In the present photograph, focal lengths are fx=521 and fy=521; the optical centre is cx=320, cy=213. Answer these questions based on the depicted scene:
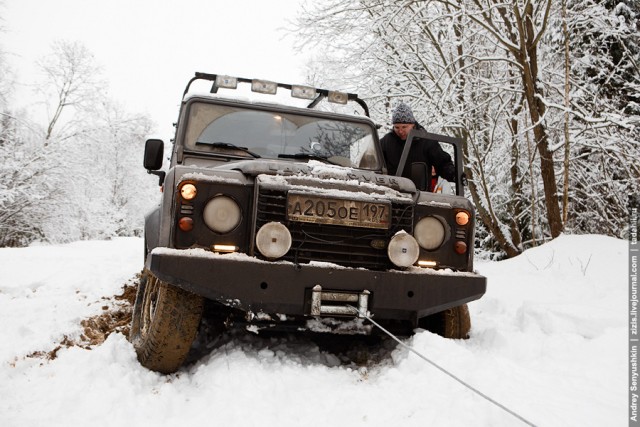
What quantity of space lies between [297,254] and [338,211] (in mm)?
347

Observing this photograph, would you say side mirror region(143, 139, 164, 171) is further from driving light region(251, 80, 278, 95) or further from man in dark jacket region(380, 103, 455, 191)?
man in dark jacket region(380, 103, 455, 191)

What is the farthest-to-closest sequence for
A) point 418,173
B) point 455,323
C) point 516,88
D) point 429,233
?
point 516,88, point 418,173, point 455,323, point 429,233

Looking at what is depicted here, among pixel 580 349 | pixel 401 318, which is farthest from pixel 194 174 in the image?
pixel 580 349

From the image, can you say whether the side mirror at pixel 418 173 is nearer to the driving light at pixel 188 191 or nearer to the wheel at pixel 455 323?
the wheel at pixel 455 323

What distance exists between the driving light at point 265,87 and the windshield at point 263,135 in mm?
219

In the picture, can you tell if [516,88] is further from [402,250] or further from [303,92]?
[402,250]

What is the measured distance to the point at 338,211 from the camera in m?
3.05

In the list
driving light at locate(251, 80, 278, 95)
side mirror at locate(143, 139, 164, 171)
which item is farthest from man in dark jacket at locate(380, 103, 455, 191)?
side mirror at locate(143, 139, 164, 171)

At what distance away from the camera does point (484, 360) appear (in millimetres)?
3000

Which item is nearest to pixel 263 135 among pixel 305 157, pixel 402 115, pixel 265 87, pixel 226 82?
pixel 305 157

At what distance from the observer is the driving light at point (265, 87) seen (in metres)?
4.35

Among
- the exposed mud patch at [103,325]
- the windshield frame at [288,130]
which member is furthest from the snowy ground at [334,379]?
the windshield frame at [288,130]

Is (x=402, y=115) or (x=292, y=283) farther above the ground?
(x=402, y=115)

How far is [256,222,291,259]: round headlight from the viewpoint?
2.92m
